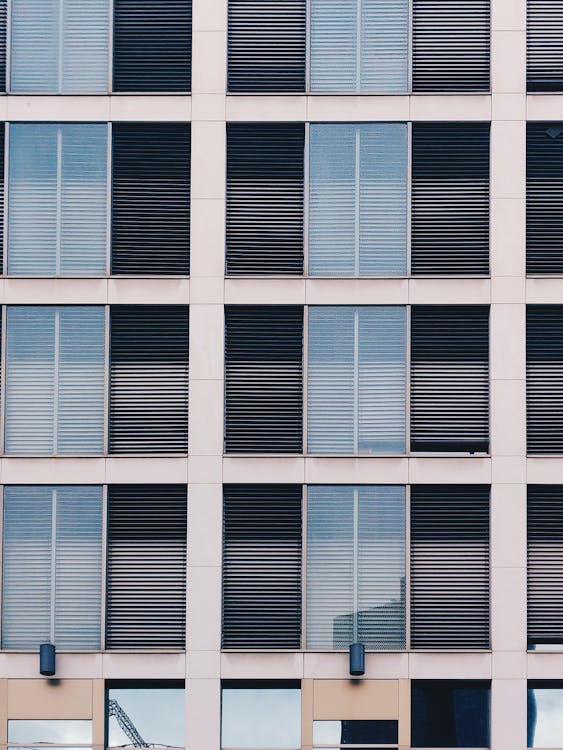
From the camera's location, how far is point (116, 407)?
22391mm

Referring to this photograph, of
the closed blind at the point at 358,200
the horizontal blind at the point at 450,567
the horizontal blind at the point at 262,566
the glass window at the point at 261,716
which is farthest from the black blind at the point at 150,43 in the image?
the glass window at the point at 261,716

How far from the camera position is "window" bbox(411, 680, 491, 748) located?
21.7 meters

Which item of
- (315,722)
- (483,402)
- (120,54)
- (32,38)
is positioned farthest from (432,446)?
(32,38)

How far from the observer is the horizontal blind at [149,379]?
22.3 meters

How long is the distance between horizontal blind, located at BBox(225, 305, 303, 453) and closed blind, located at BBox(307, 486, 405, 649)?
60.1 inches

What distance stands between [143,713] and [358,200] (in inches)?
463

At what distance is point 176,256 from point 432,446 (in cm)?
684

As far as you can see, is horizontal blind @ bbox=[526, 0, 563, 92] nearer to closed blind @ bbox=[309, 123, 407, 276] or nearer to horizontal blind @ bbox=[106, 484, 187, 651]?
closed blind @ bbox=[309, 123, 407, 276]

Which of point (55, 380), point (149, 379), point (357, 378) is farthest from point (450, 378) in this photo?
point (55, 380)

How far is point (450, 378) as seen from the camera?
22.4 m

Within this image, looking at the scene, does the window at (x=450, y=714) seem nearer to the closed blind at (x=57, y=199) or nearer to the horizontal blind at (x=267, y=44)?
the closed blind at (x=57, y=199)

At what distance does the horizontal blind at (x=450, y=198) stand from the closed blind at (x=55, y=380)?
284 inches

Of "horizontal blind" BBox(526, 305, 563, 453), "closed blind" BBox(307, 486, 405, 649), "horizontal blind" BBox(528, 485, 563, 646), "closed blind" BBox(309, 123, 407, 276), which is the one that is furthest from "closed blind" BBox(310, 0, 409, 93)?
"horizontal blind" BBox(528, 485, 563, 646)

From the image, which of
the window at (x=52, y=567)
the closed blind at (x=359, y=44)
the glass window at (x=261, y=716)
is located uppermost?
the closed blind at (x=359, y=44)
